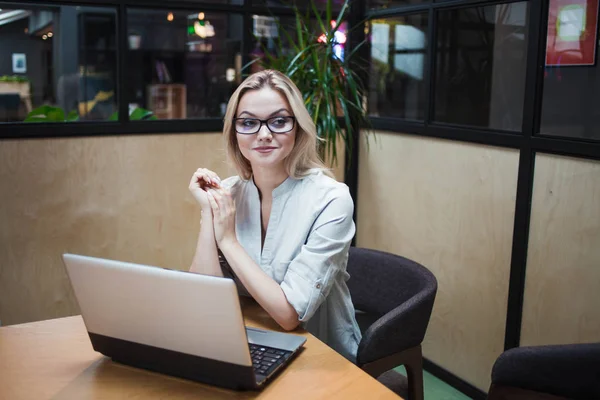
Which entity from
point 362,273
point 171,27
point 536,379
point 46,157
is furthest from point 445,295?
point 171,27

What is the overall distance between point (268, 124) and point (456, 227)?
1515 millimetres

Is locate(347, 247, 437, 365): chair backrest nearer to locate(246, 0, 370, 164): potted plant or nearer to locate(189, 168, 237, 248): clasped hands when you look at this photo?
locate(189, 168, 237, 248): clasped hands

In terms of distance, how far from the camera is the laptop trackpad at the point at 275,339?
58.7 inches

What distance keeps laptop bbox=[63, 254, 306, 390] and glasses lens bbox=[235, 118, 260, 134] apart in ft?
2.22

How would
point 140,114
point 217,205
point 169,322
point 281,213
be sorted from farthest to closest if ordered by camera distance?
point 140,114 → point 281,213 → point 217,205 → point 169,322

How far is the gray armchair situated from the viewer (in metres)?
1.83

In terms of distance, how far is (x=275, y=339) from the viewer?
153 cm

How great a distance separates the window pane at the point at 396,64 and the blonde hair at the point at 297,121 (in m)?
1.84

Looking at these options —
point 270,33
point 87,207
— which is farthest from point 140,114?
point 270,33

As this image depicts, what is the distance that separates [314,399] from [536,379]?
0.76m

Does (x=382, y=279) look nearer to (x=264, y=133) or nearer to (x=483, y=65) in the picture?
(x=264, y=133)

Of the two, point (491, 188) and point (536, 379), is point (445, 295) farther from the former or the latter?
point (536, 379)

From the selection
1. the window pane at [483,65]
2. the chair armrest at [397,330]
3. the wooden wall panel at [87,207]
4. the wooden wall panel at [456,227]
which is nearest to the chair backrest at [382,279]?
the chair armrest at [397,330]

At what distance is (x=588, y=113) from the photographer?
3.31 m
